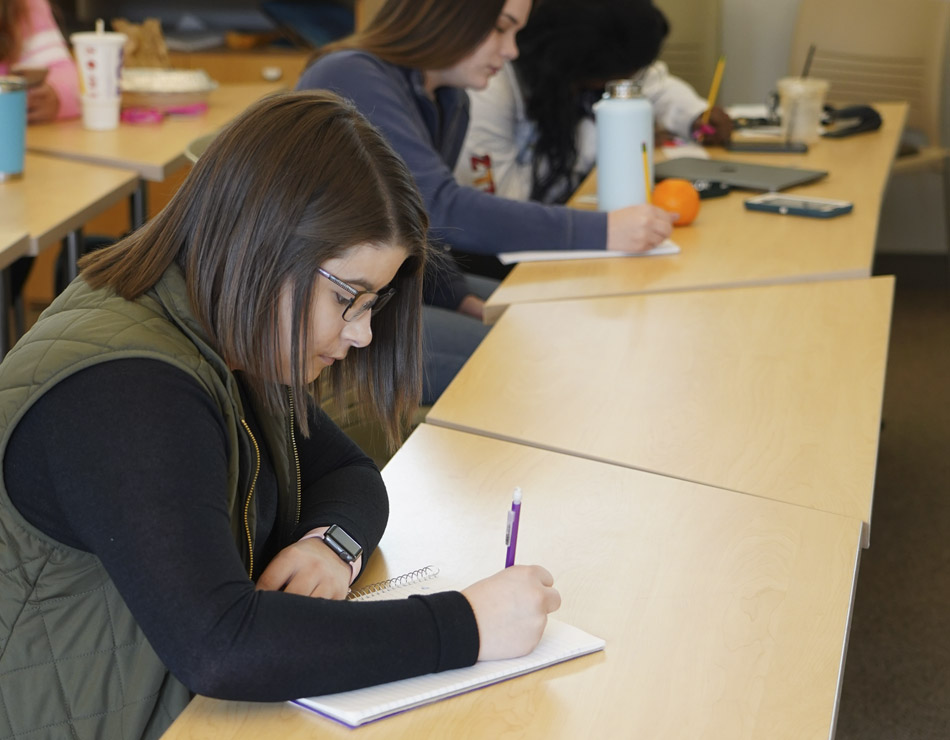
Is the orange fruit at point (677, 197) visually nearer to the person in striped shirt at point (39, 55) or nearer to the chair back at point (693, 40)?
the person in striped shirt at point (39, 55)

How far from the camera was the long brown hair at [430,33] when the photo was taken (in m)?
2.00

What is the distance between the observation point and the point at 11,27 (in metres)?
2.63

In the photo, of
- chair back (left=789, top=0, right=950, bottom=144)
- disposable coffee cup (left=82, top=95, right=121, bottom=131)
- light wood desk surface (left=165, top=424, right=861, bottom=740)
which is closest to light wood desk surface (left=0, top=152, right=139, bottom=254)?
disposable coffee cup (left=82, top=95, right=121, bottom=131)

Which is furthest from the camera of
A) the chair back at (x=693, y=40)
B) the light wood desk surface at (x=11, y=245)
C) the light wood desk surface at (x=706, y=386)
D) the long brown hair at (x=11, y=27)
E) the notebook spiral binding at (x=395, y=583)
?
the chair back at (x=693, y=40)

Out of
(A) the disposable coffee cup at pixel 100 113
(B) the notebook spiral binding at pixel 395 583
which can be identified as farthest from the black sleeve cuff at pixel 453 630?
(A) the disposable coffee cup at pixel 100 113

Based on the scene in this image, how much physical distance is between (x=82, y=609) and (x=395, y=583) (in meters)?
0.26

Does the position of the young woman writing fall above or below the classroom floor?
above

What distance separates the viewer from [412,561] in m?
1.02

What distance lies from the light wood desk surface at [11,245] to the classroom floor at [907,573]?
1.47 meters

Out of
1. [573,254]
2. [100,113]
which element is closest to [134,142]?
[100,113]

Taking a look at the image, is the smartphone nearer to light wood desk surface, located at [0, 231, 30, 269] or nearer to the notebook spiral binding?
light wood desk surface, located at [0, 231, 30, 269]

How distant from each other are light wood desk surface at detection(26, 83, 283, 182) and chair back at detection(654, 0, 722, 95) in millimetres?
2042

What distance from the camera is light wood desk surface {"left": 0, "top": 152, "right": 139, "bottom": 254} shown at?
1.84 meters

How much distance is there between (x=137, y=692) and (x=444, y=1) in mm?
1448
